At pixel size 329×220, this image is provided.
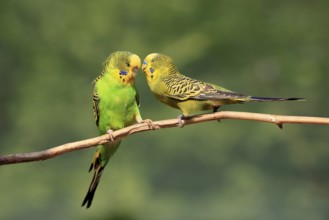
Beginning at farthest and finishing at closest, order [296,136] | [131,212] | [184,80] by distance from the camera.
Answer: [296,136] → [131,212] → [184,80]

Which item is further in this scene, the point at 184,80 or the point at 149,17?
the point at 149,17

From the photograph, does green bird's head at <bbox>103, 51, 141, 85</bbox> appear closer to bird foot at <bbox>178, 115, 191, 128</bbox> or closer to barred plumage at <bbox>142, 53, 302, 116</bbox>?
barred plumage at <bbox>142, 53, 302, 116</bbox>

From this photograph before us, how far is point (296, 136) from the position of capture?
16.3ft

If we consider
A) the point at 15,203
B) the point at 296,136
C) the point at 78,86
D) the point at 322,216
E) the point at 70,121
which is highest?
the point at 78,86

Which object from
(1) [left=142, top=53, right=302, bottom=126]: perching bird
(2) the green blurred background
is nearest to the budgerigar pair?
(1) [left=142, top=53, right=302, bottom=126]: perching bird

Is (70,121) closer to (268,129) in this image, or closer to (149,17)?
(149,17)

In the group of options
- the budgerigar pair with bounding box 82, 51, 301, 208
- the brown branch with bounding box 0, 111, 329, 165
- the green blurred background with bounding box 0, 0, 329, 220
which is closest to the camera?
the brown branch with bounding box 0, 111, 329, 165

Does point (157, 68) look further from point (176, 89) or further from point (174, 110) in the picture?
point (174, 110)

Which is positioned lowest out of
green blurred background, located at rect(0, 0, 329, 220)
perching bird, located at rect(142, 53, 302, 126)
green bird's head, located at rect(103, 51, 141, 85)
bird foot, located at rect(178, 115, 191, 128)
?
bird foot, located at rect(178, 115, 191, 128)

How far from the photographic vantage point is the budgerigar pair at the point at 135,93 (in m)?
1.59

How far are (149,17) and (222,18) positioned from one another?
2.41ft

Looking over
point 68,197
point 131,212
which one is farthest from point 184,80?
point 68,197

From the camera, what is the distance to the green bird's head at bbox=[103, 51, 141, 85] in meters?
1.54

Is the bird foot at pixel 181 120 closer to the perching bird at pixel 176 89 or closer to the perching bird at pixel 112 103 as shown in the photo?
the perching bird at pixel 176 89
